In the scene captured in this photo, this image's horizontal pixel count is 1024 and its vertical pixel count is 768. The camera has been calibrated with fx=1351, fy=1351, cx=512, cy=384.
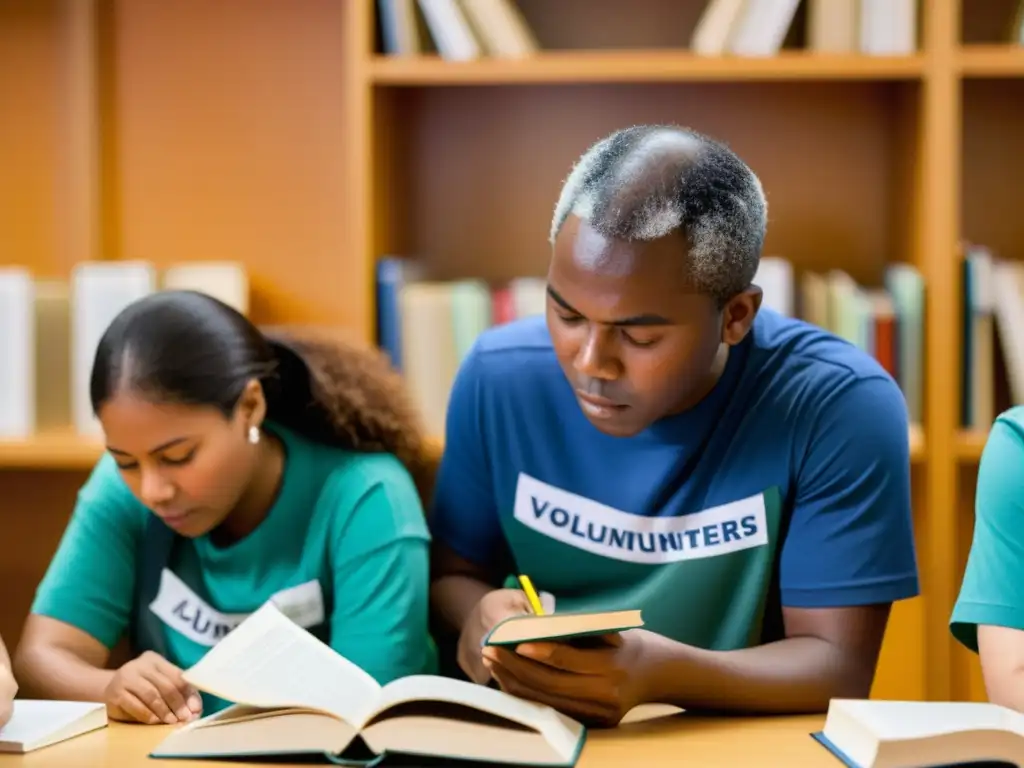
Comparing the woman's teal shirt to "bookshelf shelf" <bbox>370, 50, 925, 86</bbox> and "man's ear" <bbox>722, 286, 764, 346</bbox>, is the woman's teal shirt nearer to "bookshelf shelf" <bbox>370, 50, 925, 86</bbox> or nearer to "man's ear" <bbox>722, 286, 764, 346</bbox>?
"man's ear" <bbox>722, 286, 764, 346</bbox>

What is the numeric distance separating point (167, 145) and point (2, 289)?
0.46 metres

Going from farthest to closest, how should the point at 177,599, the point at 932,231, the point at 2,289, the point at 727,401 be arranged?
the point at 2,289
the point at 932,231
the point at 177,599
the point at 727,401

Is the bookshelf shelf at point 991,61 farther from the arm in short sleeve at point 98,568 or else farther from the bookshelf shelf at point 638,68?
the arm in short sleeve at point 98,568

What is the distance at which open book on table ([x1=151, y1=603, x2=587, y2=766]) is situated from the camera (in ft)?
3.72

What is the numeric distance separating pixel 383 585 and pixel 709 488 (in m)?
0.40

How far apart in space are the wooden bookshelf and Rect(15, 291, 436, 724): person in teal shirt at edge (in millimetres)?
764

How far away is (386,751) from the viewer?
1.13 meters

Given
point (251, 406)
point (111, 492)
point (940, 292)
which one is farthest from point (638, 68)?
point (111, 492)

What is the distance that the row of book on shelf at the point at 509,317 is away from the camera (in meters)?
2.20

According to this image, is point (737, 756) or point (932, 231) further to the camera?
point (932, 231)

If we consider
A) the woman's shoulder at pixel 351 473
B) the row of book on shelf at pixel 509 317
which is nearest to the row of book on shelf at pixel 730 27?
the row of book on shelf at pixel 509 317

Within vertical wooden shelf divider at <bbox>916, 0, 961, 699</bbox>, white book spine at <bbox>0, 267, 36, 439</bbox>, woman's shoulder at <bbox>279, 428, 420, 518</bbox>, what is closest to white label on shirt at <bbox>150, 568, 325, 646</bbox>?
woman's shoulder at <bbox>279, 428, 420, 518</bbox>

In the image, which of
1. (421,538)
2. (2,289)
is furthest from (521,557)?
(2,289)

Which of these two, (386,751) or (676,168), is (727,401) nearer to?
(676,168)
